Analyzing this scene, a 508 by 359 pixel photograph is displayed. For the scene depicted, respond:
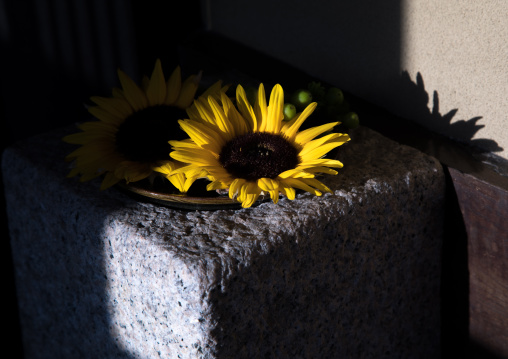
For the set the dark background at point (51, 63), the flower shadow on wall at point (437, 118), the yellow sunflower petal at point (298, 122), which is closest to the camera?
the yellow sunflower petal at point (298, 122)

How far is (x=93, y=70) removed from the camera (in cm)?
170

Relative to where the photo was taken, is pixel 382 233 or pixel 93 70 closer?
pixel 382 233

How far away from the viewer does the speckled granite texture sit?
0.83 metres

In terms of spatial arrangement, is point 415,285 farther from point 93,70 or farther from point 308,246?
point 93,70

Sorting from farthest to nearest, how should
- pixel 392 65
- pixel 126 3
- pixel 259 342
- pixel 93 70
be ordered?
pixel 93 70, pixel 126 3, pixel 392 65, pixel 259 342

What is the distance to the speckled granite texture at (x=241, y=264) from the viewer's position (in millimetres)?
835

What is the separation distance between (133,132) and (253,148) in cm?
19

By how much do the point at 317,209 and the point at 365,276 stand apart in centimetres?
17

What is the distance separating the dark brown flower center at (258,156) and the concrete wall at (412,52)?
0.32 metres

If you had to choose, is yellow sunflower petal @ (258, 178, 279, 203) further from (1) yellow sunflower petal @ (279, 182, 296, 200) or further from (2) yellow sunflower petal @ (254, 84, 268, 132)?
(2) yellow sunflower petal @ (254, 84, 268, 132)

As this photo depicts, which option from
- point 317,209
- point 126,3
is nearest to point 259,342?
point 317,209

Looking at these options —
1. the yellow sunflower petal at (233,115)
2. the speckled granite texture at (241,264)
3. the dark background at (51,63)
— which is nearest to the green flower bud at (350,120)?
the speckled granite texture at (241,264)

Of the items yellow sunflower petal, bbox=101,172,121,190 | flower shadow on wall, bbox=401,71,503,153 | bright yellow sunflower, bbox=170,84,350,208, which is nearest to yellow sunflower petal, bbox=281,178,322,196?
bright yellow sunflower, bbox=170,84,350,208

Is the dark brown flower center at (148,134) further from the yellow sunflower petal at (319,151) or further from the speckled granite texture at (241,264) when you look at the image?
the yellow sunflower petal at (319,151)
